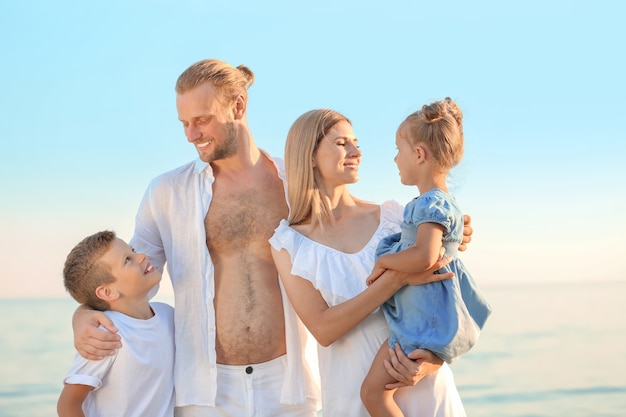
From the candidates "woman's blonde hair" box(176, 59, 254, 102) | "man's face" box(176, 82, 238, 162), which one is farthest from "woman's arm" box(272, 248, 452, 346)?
"woman's blonde hair" box(176, 59, 254, 102)

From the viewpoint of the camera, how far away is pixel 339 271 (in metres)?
3.94

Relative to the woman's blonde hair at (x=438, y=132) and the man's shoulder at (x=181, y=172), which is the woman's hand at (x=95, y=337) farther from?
the woman's blonde hair at (x=438, y=132)

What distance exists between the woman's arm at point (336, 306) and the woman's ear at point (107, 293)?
85cm

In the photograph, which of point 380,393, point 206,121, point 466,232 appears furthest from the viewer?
point 206,121

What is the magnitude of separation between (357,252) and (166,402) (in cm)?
129

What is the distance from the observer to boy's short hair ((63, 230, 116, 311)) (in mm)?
4094

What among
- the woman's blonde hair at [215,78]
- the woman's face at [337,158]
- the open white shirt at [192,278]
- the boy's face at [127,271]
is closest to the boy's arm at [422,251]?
the woman's face at [337,158]

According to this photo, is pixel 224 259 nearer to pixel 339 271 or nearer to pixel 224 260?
pixel 224 260

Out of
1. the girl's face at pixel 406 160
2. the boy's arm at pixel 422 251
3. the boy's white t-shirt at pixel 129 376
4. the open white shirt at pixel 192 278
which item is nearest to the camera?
the boy's arm at pixel 422 251

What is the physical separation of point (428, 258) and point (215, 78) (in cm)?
187

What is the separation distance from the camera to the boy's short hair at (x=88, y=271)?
161 inches

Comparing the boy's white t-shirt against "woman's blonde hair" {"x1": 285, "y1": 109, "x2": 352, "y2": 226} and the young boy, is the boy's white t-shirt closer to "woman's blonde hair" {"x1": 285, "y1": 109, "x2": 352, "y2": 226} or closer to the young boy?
the young boy

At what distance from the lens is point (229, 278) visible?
4480 millimetres

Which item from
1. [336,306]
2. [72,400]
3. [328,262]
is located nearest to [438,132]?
[328,262]
